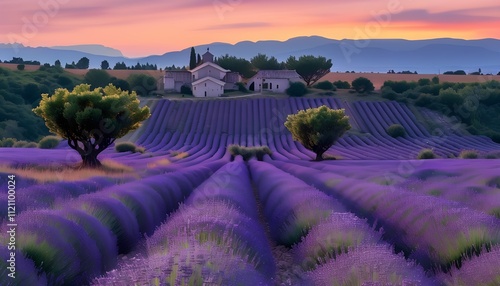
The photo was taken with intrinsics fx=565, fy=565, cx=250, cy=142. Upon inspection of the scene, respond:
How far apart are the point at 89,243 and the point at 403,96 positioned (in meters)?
77.8

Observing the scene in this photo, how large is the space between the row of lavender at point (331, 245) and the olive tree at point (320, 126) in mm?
24765

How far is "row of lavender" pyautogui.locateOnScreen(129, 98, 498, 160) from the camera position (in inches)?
2115

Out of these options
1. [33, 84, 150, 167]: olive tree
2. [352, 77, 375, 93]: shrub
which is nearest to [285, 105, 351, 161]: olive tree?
[33, 84, 150, 167]: olive tree

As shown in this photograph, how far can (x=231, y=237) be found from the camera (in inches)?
223

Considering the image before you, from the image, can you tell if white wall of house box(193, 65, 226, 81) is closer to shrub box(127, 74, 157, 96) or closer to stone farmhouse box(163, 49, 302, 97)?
stone farmhouse box(163, 49, 302, 97)

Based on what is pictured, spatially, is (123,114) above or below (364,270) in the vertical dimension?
above

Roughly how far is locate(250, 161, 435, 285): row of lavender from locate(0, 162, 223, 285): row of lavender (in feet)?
7.84

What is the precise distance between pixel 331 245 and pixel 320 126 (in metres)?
31.0

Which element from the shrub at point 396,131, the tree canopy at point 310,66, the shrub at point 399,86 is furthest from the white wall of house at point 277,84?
the shrub at point 396,131

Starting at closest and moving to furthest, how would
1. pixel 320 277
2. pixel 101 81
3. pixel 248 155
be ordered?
pixel 320 277, pixel 248 155, pixel 101 81

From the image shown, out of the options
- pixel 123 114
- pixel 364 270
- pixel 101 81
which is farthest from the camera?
pixel 101 81

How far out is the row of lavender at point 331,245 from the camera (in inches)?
170

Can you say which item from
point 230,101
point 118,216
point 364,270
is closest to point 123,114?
point 118,216

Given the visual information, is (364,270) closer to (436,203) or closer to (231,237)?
(231,237)
